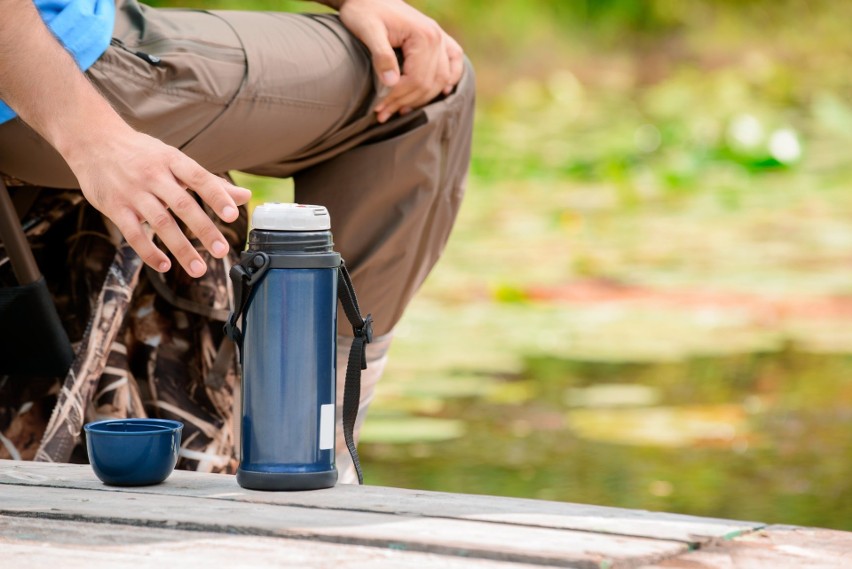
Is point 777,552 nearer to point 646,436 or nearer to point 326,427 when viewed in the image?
point 326,427

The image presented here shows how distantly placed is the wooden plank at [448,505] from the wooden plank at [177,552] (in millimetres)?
107

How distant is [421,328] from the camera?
10.4 feet

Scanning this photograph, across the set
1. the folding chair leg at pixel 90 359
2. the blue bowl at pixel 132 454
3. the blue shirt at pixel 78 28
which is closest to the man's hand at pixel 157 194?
the blue bowl at pixel 132 454

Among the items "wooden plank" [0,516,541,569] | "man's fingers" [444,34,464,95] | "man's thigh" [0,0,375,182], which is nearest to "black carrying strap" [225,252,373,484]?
"wooden plank" [0,516,541,569]

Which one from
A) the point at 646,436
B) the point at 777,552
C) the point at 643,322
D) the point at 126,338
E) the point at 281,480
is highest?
the point at 777,552

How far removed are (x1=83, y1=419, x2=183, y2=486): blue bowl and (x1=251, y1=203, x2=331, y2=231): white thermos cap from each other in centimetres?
20

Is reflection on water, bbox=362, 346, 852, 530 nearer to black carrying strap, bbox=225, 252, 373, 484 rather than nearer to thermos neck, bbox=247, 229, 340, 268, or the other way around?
black carrying strap, bbox=225, 252, 373, 484

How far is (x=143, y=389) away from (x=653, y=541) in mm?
881

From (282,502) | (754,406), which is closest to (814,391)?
(754,406)

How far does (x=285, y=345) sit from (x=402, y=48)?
649 millimetres

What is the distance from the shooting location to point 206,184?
1227 millimetres

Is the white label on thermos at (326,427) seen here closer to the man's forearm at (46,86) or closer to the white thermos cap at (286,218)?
the white thermos cap at (286,218)

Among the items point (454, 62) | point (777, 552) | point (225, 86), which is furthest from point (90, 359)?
point (777, 552)

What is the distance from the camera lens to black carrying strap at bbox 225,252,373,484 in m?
1.25
